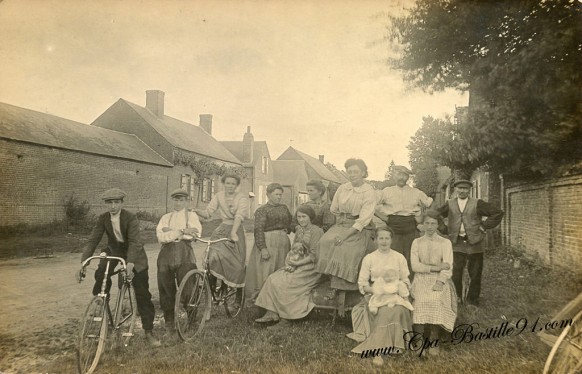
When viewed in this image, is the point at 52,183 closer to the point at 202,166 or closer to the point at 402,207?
the point at 202,166

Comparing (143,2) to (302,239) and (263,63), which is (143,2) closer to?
(263,63)

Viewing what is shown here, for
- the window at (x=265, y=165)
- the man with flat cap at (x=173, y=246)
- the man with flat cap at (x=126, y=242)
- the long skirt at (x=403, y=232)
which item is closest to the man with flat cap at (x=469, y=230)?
the long skirt at (x=403, y=232)

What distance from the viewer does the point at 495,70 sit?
445cm

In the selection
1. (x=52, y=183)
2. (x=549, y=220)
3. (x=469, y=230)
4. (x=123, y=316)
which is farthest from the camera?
(x=52, y=183)

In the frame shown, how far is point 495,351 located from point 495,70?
10.2ft

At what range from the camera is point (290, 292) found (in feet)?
14.8

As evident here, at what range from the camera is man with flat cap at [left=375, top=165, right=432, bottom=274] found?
4879mm

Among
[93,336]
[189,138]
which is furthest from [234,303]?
[189,138]

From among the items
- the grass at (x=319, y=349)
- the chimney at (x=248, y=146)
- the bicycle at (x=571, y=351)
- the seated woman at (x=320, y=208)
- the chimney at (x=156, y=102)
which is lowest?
the grass at (x=319, y=349)

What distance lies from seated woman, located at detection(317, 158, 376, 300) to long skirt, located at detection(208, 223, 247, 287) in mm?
1112

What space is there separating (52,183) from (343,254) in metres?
4.20

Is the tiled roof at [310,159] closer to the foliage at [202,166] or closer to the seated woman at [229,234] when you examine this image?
the foliage at [202,166]

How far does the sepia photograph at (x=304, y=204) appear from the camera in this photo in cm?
397

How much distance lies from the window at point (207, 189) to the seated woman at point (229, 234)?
0.80 meters
